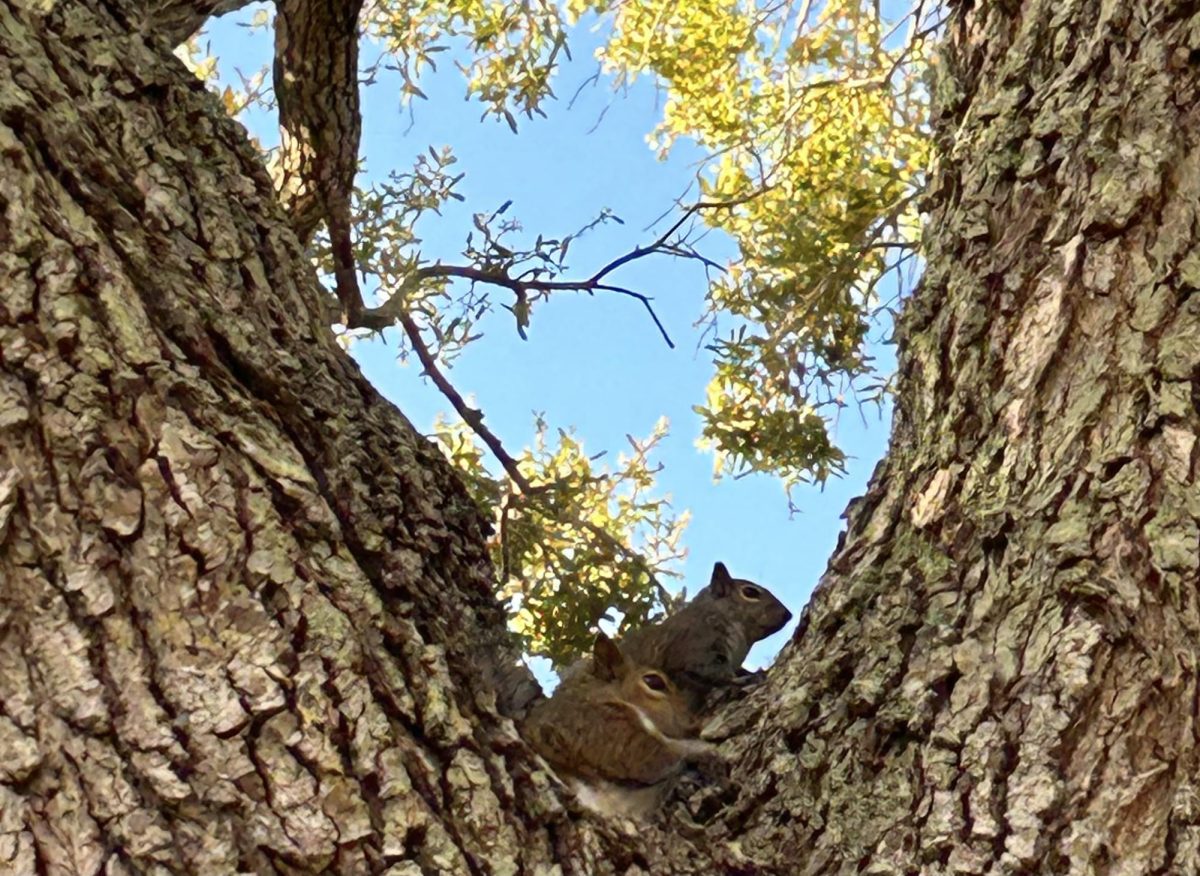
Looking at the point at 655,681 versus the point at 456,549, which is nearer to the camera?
the point at 456,549

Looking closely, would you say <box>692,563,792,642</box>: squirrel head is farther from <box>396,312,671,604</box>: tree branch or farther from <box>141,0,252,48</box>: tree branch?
<box>141,0,252,48</box>: tree branch

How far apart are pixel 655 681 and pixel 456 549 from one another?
4.37ft

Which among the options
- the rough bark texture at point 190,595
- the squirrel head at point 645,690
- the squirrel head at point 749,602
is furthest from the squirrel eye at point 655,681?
the squirrel head at point 749,602

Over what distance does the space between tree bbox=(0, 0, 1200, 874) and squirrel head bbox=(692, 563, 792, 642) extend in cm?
270

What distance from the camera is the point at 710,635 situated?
4.18 metres

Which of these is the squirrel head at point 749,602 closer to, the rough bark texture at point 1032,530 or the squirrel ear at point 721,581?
the squirrel ear at point 721,581

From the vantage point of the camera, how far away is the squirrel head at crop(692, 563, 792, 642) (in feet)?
17.1

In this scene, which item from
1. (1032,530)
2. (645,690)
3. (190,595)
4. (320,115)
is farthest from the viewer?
(320,115)

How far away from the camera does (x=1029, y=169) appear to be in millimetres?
2379

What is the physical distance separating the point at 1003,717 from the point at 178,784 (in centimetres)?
112

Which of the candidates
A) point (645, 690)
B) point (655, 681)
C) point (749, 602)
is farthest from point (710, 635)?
point (749, 602)

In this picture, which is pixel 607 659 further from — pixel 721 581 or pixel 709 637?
pixel 721 581

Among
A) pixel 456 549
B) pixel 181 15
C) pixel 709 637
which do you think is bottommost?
pixel 456 549

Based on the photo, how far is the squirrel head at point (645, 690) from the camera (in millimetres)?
2971
